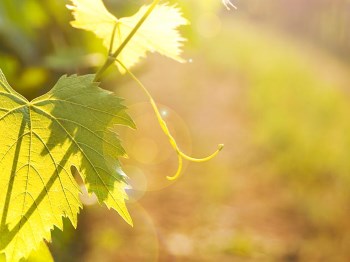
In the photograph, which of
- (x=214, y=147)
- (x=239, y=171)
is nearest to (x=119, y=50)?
(x=239, y=171)

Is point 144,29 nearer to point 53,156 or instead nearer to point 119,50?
point 119,50

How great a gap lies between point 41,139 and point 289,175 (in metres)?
6.90

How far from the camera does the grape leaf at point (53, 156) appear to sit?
914mm

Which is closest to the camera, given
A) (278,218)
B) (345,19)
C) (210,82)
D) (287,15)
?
(278,218)

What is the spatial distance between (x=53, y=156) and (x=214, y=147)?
308 inches

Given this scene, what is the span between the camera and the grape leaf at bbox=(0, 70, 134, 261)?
91cm

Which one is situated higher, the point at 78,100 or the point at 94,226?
the point at 94,226

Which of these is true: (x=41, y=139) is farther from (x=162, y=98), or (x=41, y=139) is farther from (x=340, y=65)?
(x=340, y=65)

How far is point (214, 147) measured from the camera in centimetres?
871

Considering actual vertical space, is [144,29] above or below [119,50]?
above

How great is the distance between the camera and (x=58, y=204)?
36.7 inches

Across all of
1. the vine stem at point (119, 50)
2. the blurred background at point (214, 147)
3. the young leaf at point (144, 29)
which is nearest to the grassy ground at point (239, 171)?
the blurred background at point (214, 147)

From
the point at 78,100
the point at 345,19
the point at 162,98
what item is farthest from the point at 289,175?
the point at 345,19

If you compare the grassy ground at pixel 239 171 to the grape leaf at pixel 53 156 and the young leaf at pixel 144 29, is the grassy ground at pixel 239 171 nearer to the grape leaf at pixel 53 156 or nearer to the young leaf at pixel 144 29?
the young leaf at pixel 144 29
